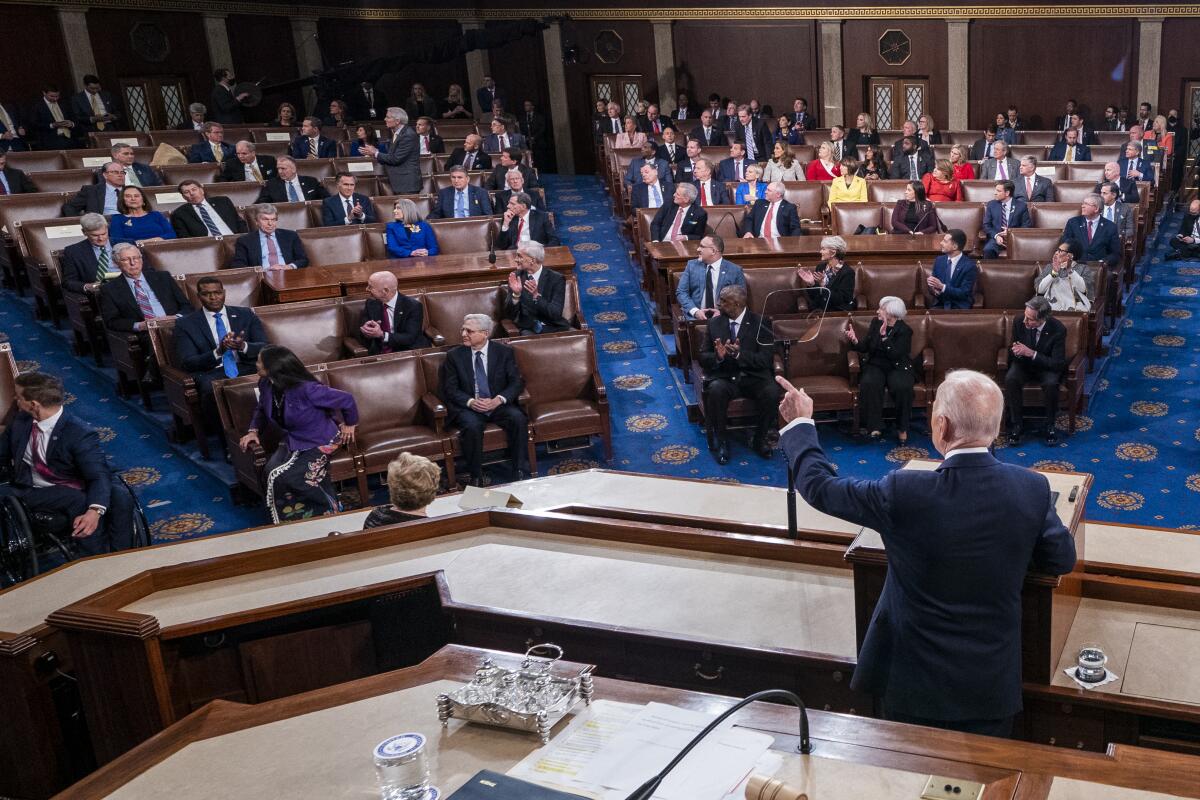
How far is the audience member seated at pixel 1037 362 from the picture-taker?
6.05 m

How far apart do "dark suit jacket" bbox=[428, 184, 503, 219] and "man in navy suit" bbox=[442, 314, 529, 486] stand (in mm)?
3150

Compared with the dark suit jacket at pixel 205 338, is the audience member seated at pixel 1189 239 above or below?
below

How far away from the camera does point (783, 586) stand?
117 inches

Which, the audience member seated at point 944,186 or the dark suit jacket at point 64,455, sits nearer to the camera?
the dark suit jacket at point 64,455

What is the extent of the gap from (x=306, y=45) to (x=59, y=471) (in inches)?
457

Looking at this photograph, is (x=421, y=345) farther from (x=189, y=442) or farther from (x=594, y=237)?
(x=594, y=237)

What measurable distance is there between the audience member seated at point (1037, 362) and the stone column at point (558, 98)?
10.6 metres

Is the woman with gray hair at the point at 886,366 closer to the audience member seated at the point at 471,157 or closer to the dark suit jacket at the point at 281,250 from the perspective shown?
the dark suit jacket at the point at 281,250

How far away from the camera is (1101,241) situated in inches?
313

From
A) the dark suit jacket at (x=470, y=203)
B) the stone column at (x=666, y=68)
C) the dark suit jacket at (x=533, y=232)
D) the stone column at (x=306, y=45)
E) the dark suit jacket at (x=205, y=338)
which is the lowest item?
the dark suit jacket at (x=205, y=338)

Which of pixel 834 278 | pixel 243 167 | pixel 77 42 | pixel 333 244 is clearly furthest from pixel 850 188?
pixel 77 42

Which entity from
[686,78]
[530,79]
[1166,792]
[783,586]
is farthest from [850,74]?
[1166,792]

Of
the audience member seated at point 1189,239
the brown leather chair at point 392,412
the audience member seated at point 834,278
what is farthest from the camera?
the audience member seated at point 1189,239

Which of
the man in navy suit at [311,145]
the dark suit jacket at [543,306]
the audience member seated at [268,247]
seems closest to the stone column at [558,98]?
the man in navy suit at [311,145]
